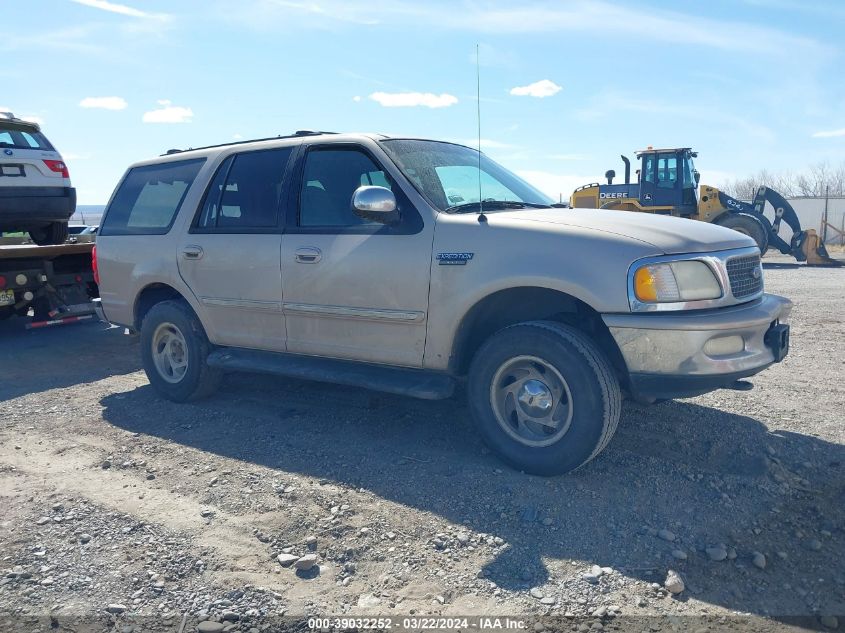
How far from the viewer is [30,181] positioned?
30.1ft

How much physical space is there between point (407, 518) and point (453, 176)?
232 cm

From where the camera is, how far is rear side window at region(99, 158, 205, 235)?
229 inches

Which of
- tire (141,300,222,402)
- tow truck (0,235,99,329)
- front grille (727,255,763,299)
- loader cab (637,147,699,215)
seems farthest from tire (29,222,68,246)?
loader cab (637,147,699,215)

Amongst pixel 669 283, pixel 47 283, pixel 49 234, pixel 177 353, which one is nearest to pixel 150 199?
pixel 177 353

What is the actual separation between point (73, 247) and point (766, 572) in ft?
27.6

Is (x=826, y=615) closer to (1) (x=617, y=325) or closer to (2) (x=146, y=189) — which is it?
(1) (x=617, y=325)

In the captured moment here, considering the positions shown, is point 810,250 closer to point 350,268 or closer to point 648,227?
point 648,227

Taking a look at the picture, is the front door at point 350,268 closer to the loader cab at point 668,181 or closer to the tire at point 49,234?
the tire at point 49,234

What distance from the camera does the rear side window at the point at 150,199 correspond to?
581cm

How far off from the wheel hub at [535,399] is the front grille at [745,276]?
3.85 feet

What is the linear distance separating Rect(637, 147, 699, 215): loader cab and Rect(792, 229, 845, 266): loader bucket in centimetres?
295

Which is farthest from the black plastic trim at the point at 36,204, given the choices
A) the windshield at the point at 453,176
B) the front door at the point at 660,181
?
the front door at the point at 660,181

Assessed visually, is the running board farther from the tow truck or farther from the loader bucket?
the loader bucket

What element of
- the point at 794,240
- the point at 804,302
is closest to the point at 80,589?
the point at 804,302
